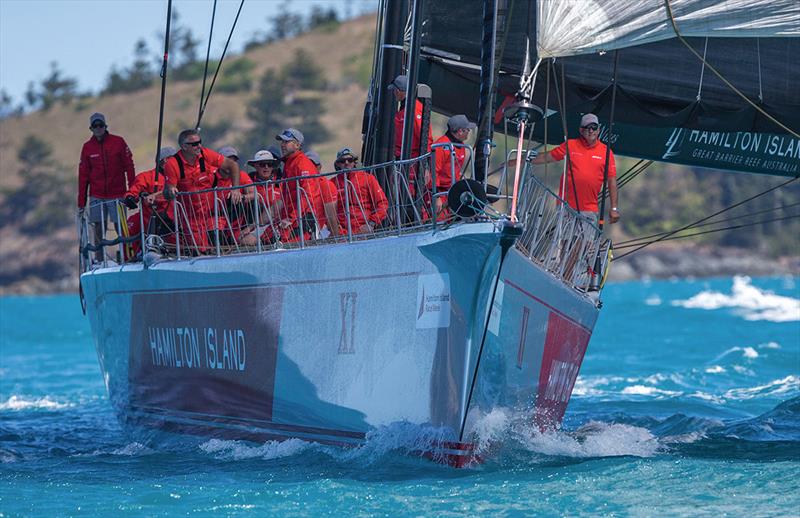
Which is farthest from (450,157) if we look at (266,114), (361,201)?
(266,114)

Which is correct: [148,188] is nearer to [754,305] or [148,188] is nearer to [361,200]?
[361,200]

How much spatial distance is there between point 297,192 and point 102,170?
377 cm

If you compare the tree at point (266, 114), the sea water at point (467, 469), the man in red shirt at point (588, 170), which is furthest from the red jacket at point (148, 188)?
the tree at point (266, 114)

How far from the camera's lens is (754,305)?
42375mm

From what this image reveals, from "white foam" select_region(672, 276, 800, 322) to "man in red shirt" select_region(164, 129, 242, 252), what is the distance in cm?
2408

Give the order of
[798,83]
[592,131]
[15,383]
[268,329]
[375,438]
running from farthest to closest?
1. [15,383]
2. [798,83]
3. [592,131]
4. [268,329]
5. [375,438]

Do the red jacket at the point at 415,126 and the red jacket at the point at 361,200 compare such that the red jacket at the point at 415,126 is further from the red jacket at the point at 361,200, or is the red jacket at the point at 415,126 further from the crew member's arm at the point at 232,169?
the crew member's arm at the point at 232,169

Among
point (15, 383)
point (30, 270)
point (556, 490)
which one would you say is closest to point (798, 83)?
point (556, 490)

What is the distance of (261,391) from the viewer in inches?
382

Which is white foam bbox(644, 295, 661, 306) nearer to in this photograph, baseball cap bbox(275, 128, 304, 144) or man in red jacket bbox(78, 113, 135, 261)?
man in red jacket bbox(78, 113, 135, 261)

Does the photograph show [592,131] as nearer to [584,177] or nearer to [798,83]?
[584,177]

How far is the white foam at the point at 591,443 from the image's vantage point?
939 cm

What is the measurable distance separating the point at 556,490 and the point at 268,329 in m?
2.68

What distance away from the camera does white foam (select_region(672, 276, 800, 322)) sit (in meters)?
34.8
